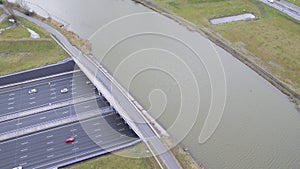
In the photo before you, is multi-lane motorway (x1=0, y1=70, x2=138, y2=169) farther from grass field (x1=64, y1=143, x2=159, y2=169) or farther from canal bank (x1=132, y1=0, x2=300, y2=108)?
canal bank (x1=132, y1=0, x2=300, y2=108)

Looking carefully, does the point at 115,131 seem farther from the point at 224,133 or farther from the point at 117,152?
the point at 224,133

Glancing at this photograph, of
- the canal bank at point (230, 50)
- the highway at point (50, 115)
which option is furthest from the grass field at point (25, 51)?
the canal bank at point (230, 50)

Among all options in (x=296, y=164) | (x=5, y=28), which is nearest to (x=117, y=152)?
(x=296, y=164)

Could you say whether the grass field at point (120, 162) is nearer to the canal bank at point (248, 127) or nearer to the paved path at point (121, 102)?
the paved path at point (121, 102)

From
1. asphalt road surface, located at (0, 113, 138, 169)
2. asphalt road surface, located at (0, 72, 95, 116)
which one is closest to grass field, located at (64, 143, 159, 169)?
asphalt road surface, located at (0, 113, 138, 169)

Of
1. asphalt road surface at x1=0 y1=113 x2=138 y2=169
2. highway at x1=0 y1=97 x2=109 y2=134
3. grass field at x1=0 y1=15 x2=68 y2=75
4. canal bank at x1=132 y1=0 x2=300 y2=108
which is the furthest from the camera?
grass field at x1=0 y1=15 x2=68 y2=75

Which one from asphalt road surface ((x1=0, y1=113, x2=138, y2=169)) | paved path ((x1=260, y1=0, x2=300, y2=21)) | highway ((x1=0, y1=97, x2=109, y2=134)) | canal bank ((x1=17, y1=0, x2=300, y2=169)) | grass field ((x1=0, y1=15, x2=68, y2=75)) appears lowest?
canal bank ((x1=17, y1=0, x2=300, y2=169))

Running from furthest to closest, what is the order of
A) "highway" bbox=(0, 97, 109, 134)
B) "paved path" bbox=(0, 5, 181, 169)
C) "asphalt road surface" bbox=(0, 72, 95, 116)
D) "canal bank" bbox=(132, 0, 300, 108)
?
"canal bank" bbox=(132, 0, 300, 108)
"asphalt road surface" bbox=(0, 72, 95, 116)
"highway" bbox=(0, 97, 109, 134)
"paved path" bbox=(0, 5, 181, 169)
